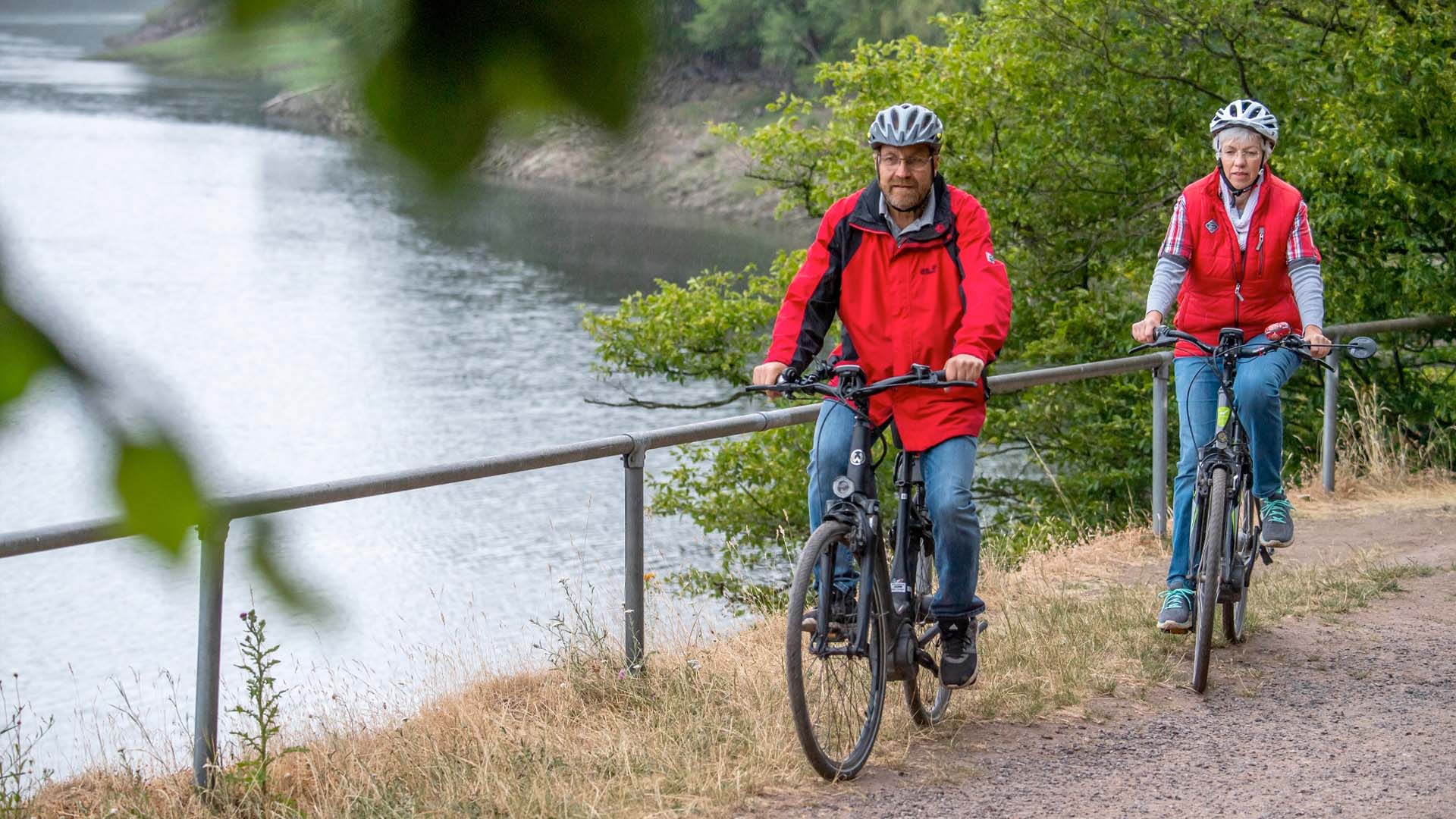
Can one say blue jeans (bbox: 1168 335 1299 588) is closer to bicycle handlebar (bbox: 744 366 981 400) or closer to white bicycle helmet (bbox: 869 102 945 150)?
bicycle handlebar (bbox: 744 366 981 400)

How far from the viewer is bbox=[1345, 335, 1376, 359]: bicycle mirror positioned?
15.6ft

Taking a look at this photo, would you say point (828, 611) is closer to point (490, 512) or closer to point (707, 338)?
point (707, 338)

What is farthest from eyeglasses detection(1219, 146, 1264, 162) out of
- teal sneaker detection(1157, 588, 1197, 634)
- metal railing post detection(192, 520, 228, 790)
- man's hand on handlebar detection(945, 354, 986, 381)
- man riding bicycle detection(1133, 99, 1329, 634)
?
metal railing post detection(192, 520, 228, 790)

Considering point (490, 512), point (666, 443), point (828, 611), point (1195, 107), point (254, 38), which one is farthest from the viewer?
point (490, 512)

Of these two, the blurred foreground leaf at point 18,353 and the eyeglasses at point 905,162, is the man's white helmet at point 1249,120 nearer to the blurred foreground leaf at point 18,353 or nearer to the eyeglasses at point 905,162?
the eyeglasses at point 905,162

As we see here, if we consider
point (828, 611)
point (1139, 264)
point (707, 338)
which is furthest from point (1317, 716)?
point (707, 338)

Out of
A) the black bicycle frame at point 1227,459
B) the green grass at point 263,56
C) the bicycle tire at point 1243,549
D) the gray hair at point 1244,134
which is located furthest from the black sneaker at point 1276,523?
the green grass at point 263,56

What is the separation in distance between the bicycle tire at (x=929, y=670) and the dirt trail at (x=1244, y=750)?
76 millimetres

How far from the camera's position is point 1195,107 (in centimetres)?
1308

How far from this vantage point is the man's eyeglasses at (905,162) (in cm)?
383

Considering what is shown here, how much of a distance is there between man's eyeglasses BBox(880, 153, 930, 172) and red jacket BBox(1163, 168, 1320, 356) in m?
1.36

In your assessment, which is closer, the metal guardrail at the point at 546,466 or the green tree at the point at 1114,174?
the metal guardrail at the point at 546,466

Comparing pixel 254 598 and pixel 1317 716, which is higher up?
pixel 254 598

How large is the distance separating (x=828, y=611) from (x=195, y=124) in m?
3.12
